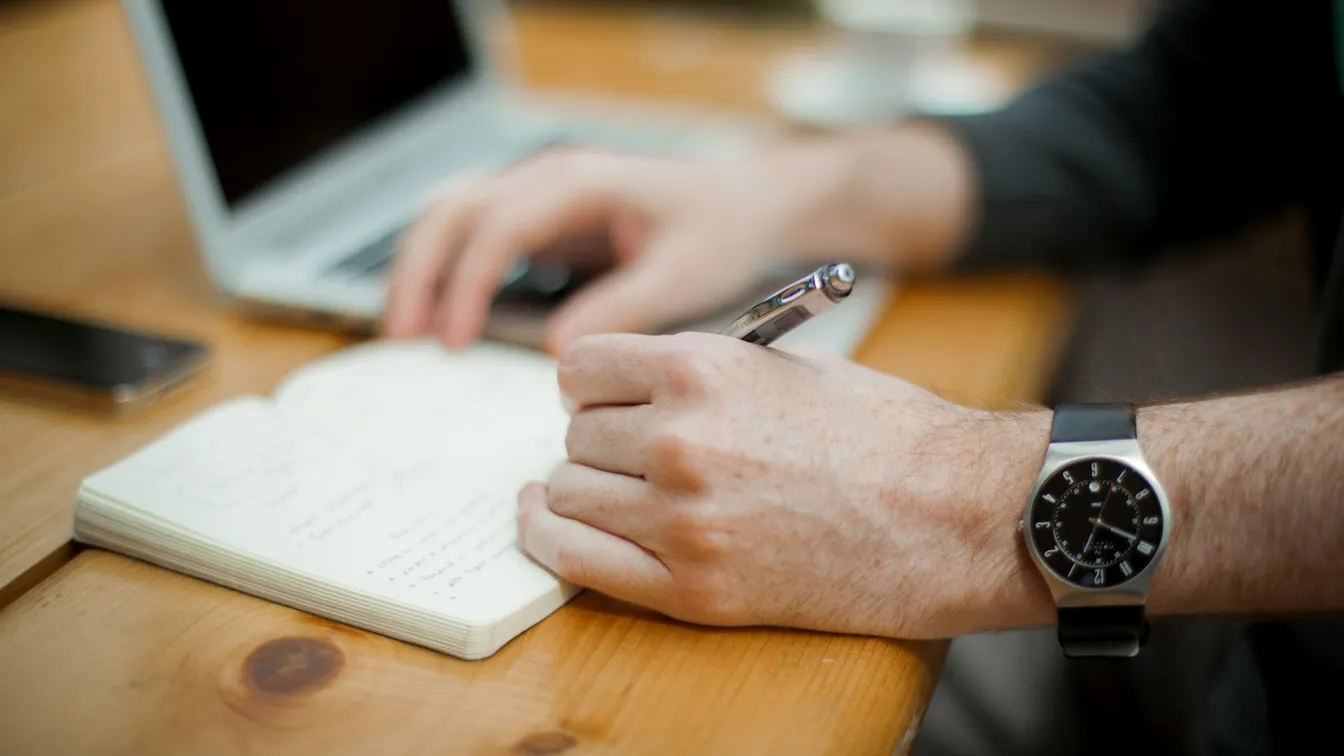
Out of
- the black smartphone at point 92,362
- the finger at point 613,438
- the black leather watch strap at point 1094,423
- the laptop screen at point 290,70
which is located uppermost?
the laptop screen at point 290,70

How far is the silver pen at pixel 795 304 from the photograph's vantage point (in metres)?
0.48

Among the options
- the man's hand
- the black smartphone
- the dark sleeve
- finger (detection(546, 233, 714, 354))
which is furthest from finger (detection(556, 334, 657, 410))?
the dark sleeve

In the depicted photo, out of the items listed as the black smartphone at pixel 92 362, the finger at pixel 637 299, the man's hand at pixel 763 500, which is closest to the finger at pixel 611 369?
the man's hand at pixel 763 500

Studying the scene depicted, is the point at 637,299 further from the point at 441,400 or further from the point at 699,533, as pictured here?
the point at 699,533

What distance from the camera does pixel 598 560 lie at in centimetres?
52

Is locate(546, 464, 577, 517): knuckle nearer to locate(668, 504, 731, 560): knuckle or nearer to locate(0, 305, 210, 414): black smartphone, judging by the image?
locate(668, 504, 731, 560): knuckle

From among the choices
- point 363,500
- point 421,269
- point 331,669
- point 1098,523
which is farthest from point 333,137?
point 1098,523

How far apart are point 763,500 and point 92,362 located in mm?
445

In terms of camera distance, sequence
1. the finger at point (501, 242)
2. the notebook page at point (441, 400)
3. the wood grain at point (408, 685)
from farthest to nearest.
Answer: the finger at point (501, 242), the notebook page at point (441, 400), the wood grain at point (408, 685)

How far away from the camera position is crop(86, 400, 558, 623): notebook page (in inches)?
20.2

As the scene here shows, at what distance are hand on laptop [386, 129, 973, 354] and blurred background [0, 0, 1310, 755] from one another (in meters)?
0.14

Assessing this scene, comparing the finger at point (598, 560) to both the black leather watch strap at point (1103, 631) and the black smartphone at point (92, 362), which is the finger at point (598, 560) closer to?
the black leather watch strap at point (1103, 631)

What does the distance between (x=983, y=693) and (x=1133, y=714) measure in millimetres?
130

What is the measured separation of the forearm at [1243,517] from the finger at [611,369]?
7.1 inches
